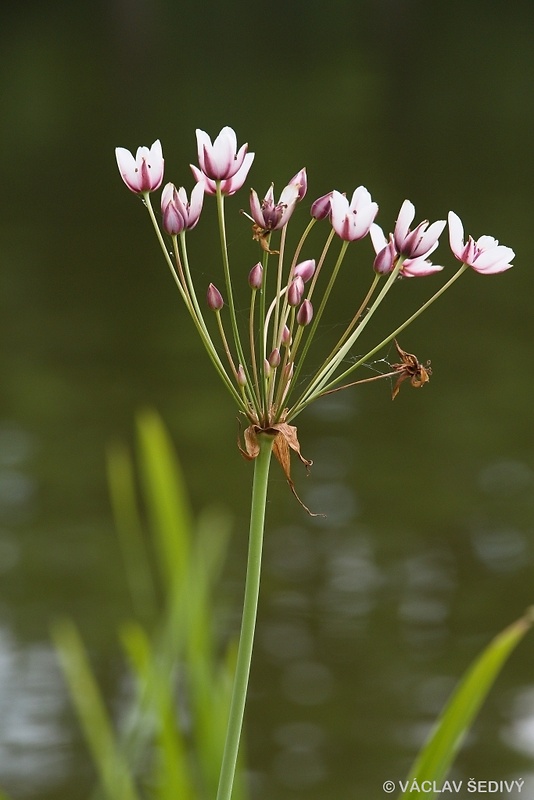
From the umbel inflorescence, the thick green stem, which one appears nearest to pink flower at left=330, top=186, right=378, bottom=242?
the umbel inflorescence

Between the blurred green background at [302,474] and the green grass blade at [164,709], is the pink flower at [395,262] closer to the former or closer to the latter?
the green grass blade at [164,709]

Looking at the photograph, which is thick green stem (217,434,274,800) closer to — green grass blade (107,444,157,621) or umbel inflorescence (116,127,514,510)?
umbel inflorescence (116,127,514,510)

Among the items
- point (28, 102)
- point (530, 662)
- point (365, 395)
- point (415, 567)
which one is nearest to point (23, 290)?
point (365, 395)

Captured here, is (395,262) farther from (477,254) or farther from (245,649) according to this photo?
(245,649)

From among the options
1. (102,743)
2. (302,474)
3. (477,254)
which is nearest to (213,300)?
(477,254)

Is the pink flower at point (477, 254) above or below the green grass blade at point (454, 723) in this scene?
above

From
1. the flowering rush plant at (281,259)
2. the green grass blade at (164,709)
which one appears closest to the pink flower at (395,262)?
the flowering rush plant at (281,259)

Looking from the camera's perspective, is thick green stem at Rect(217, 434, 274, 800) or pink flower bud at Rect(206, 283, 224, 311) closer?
thick green stem at Rect(217, 434, 274, 800)
